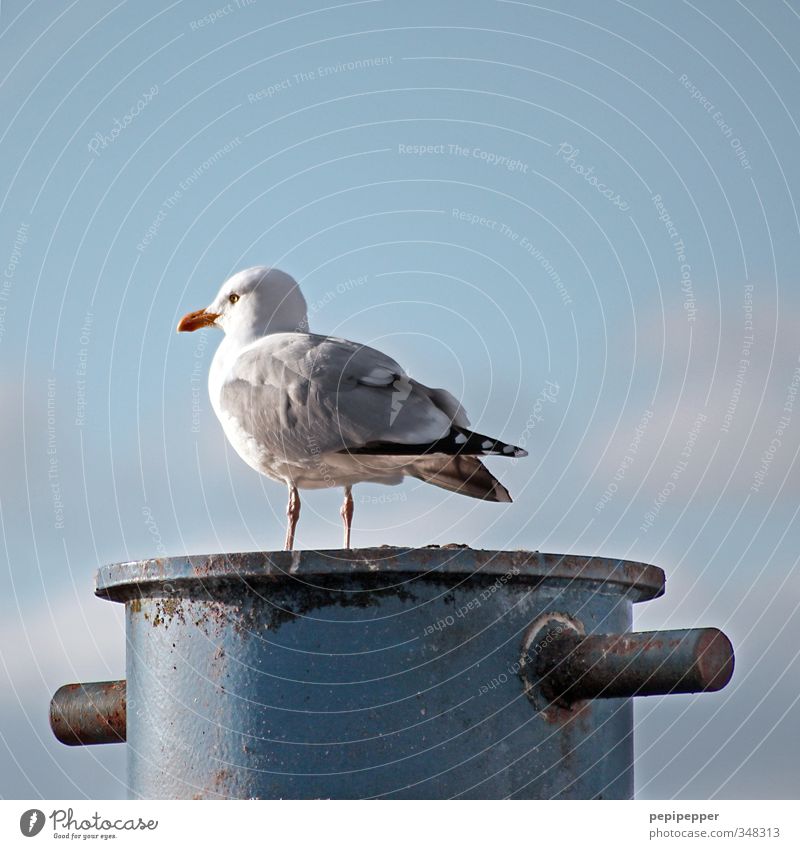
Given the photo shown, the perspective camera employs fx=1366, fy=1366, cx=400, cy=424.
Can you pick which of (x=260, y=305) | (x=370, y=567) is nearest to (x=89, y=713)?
(x=370, y=567)

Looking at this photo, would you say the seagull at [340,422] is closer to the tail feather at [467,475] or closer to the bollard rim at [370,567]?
the tail feather at [467,475]

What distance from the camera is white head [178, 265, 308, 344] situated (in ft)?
24.3

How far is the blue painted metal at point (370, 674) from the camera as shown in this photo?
13.9 feet

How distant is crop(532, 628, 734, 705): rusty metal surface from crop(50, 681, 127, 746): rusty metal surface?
6.01ft

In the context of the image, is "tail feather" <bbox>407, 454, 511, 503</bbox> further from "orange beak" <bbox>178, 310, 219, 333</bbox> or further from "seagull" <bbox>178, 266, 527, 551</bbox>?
"orange beak" <bbox>178, 310, 219, 333</bbox>

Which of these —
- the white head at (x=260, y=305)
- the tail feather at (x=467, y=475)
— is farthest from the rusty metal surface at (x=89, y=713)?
the white head at (x=260, y=305)

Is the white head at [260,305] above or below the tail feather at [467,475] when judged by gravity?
above

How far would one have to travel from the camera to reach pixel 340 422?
243 inches

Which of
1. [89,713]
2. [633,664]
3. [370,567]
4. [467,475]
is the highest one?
[467,475]

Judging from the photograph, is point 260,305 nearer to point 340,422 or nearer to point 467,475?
point 340,422

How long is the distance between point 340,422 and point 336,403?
0.09 meters

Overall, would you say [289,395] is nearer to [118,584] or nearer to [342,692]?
[118,584]

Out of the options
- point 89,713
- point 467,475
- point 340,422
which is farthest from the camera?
point 467,475

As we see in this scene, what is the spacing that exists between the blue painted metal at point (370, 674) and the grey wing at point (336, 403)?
1.68 metres
